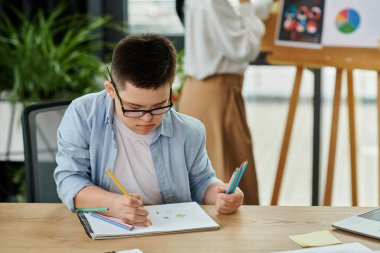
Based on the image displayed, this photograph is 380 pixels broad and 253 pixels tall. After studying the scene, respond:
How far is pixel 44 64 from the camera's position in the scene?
11.2ft

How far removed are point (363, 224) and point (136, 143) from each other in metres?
0.64

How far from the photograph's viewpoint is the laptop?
1.46m

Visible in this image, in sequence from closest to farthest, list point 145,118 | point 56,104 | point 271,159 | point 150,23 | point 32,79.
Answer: point 145,118 → point 56,104 → point 32,79 → point 150,23 → point 271,159

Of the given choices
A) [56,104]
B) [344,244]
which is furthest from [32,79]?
[344,244]

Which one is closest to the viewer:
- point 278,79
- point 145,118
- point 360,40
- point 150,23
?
point 145,118

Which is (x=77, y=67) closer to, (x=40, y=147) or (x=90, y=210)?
(x=40, y=147)

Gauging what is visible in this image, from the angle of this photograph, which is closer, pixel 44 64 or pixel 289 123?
pixel 289 123

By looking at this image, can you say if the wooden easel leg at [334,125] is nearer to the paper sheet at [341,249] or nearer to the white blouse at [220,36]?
the white blouse at [220,36]

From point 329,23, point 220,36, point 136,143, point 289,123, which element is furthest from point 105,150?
point 329,23

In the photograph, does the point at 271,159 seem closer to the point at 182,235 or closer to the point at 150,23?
the point at 150,23

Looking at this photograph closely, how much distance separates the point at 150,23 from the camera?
410cm

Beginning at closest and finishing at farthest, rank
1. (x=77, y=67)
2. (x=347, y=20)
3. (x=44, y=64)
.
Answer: (x=347, y=20) < (x=44, y=64) < (x=77, y=67)

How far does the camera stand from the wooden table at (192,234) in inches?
54.4

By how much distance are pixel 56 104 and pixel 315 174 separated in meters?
1.96
